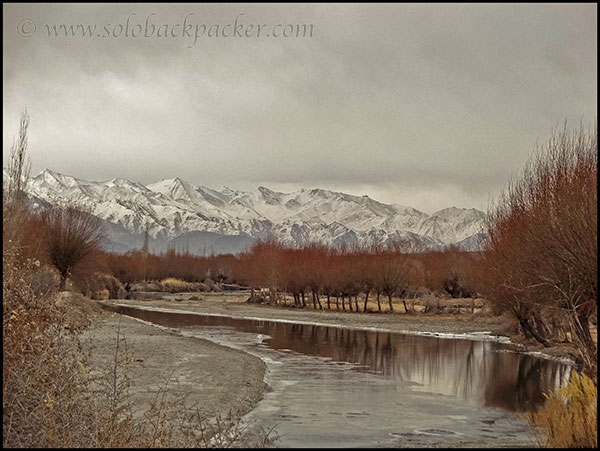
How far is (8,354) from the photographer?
1227 cm

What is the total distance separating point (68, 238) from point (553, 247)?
51909 millimetres

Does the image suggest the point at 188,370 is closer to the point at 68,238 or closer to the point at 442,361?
the point at 442,361

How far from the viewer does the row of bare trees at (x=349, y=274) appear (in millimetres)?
75188

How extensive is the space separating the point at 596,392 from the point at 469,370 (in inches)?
699

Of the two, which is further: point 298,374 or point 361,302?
point 361,302

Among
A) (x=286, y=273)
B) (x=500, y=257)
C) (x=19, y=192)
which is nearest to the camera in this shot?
(x=19, y=192)

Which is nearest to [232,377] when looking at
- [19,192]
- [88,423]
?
[19,192]

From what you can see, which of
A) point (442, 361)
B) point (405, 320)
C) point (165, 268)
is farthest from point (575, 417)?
point (165, 268)

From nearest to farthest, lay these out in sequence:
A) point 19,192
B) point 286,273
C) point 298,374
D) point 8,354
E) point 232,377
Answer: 1. point 8,354
2. point 19,192
3. point 232,377
4. point 298,374
5. point 286,273

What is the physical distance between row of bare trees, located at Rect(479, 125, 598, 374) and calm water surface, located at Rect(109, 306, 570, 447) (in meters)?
3.02

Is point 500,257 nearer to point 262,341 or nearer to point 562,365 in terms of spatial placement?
point 562,365

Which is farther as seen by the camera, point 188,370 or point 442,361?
point 442,361

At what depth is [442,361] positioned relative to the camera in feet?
110

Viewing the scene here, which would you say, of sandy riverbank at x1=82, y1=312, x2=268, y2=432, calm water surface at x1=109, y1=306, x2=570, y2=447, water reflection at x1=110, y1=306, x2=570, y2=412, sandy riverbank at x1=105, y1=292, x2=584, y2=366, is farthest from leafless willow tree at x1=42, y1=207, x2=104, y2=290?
sandy riverbank at x1=82, y1=312, x2=268, y2=432
